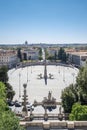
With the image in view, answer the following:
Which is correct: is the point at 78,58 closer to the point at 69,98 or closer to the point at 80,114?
the point at 69,98

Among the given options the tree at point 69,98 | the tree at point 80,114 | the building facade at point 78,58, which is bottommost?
the building facade at point 78,58

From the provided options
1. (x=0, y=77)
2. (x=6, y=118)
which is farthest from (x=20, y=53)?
(x=6, y=118)

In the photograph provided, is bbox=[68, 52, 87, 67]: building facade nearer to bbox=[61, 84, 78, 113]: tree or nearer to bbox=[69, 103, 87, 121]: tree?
bbox=[61, 84, 78, 113]: tree

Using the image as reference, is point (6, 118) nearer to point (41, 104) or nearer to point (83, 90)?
point (83, 90)

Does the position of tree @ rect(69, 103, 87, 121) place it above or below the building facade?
above

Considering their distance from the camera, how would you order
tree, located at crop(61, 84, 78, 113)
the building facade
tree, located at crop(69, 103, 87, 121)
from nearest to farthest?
tree, located at crop(69, 103, 87, 121) < tree, located at crop(61, 84, 78, 113) < the building facade

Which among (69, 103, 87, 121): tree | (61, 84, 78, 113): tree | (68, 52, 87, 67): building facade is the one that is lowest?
(68, 52, 87, 67): building facade

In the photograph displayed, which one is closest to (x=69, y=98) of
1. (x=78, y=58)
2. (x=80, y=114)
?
(x=80, y=114)

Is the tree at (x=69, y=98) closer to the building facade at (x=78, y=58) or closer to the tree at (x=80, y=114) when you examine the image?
the tree at (x=80, y=114)

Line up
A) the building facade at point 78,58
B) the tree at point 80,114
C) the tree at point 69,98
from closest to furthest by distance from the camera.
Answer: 1. the tree at point 80,114
2. the tree at point 69,98
3. the building facade at point 78,58

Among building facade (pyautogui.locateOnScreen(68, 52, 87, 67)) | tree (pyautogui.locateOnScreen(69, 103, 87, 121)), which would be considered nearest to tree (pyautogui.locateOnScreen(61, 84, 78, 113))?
tree (pyautogui.locateOnScreen(69, 103, 87, 121))

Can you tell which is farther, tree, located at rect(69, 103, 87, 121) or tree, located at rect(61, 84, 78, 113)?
tree, located at rect(61, 84, 78, 113)

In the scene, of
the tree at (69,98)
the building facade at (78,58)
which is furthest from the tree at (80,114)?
the building facade at (78,58)

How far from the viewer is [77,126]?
38.9 feet
